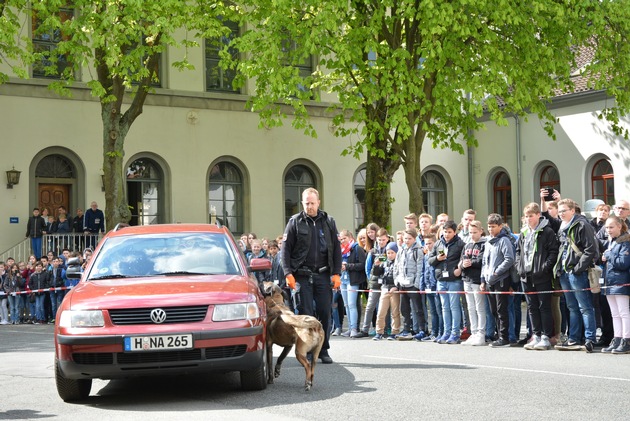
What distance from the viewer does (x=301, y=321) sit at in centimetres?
1095

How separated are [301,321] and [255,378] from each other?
0.85 meters

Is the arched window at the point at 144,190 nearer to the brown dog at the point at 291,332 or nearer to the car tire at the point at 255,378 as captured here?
the brown dog at the point at 291,332

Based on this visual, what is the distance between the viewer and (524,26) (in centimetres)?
2517

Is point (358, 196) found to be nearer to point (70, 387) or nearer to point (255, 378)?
point (255, 378)

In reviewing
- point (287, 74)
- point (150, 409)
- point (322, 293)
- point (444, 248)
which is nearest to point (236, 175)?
point (287, 74)

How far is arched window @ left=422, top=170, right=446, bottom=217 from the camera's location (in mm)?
40281

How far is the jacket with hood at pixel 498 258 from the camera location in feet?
51.4

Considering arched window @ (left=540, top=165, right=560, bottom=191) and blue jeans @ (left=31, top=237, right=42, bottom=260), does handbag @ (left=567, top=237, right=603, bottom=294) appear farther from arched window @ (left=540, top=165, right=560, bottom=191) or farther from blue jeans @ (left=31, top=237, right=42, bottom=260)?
arched window @ (left=540, top=165, right=560, bottom=191)

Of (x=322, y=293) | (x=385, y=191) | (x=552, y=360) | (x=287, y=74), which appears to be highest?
(x=287, y=74)

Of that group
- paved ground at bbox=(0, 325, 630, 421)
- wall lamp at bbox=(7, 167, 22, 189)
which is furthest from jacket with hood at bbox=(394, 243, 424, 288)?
wall lamp at bbox=(7, 167, 22, 189)

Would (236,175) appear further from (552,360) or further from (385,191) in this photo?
(552,360)

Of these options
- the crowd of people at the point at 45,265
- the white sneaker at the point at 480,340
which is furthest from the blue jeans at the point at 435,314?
the crowd of people at the point at 45,265

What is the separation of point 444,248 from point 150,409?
830cm

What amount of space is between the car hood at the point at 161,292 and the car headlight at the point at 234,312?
5cm
